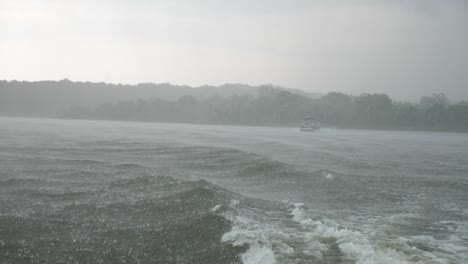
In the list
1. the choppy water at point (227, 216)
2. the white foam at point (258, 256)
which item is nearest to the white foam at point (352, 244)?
the choppy water at point (227, 216)

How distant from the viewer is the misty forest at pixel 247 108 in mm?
87062

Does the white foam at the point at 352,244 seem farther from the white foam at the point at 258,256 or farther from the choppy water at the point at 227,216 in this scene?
the white foam at the point at 258,256

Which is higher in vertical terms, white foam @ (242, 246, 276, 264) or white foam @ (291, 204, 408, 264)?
white foam @ (291, 204, 408, 264)

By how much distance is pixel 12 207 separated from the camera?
986 centimetres

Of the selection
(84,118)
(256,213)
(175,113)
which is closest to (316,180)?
(256,213)

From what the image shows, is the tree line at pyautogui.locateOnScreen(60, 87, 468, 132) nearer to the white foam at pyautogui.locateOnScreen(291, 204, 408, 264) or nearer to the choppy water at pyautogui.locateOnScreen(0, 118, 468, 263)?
the choppy water at pyautogui.locateOnScreen(0, 118, 468, 263)

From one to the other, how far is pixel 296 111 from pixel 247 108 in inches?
566

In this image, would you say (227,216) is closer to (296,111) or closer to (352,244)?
(352,244)

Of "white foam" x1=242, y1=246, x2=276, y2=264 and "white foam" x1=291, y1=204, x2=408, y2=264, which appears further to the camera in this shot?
"white foam" x1=291, y1=204, x2=408, y2=264

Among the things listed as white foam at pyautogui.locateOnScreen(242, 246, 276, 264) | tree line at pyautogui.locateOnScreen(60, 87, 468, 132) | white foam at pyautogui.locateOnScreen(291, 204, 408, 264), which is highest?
tree line at pyautogui.locateOnScreen(60, 87, 468, 132)

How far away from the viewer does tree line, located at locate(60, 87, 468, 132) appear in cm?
8556

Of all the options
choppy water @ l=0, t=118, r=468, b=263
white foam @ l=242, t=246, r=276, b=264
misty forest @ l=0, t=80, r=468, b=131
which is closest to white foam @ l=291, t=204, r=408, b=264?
choppy water @ l=0, t=118, r=468, b=263

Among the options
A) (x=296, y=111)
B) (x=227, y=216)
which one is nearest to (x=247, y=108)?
(x=296, y=111)

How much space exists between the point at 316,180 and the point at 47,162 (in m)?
13.4
